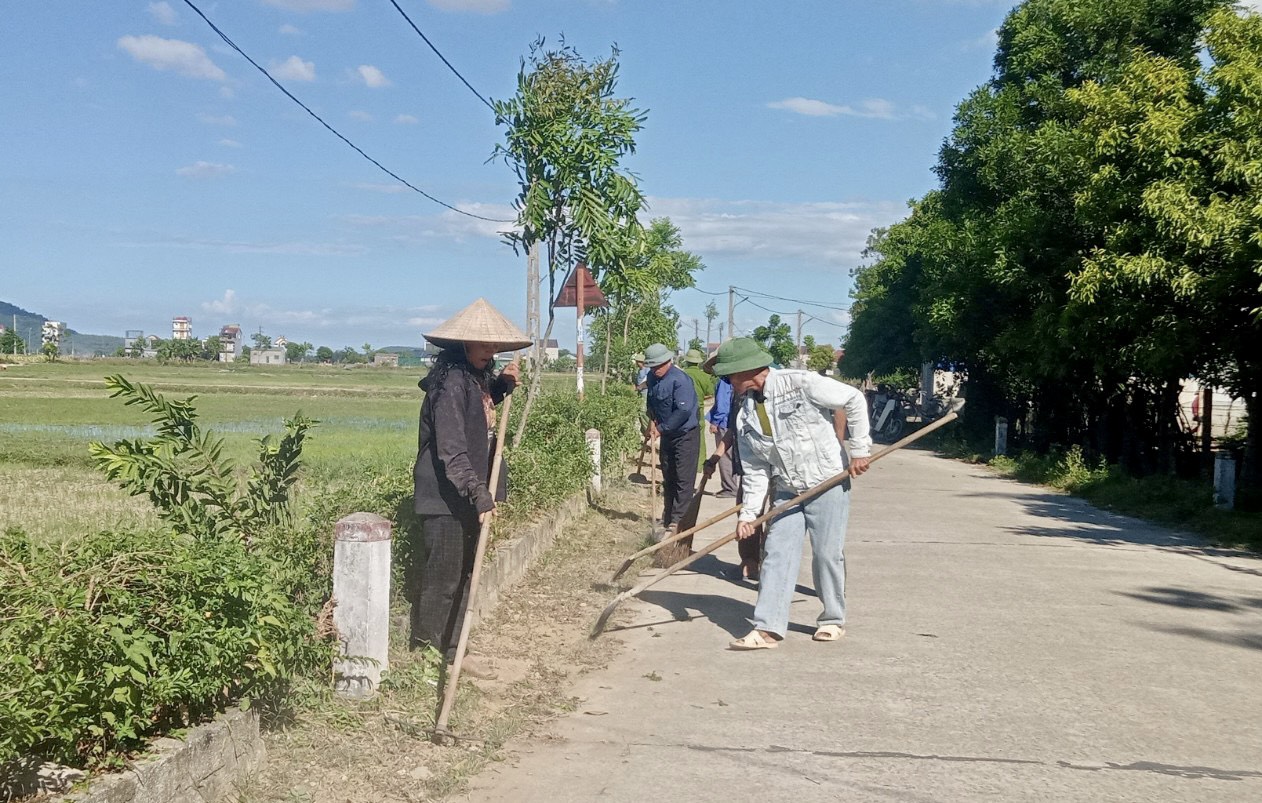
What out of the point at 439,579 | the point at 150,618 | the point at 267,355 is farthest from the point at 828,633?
the point at 267,355

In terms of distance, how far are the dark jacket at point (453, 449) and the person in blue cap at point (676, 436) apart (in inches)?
158

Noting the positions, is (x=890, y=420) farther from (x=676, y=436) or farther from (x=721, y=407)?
(x=676, y=436)

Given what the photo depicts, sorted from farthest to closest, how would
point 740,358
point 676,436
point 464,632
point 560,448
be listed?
1. point 560,448
2. point 676,436
3. point 740,358
4. point 464,632

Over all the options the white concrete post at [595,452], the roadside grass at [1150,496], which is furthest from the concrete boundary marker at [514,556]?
the roadside grass at [1150,496]

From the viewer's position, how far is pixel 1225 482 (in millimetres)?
13492

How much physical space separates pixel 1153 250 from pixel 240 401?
33.8m

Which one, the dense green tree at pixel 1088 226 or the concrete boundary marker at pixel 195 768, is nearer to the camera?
the concrete boundary marker at pixel 195 768

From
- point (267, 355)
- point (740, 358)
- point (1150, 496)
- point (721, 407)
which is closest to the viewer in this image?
point (740, 358)

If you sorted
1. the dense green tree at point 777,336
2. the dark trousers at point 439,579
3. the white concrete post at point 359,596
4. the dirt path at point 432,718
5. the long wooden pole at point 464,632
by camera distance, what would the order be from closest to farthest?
the dirt path at point 432,718 → the long wooden pole at point 464,632 → the white concrete post at point 359,596 → the dark trousers at point 439,579 → the dense green tree at point 777,336

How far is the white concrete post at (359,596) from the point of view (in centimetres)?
531

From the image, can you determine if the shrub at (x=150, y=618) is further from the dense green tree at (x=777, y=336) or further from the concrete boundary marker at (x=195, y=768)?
the dense green tree at (x=777, y=336)

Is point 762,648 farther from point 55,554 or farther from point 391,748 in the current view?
point 55,554

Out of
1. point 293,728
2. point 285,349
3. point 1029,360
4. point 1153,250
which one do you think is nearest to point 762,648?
point 293,728

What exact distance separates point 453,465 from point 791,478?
2183 millimetres
